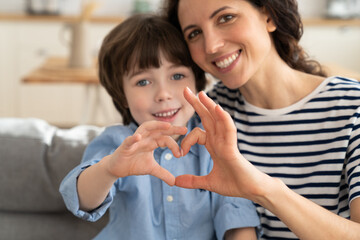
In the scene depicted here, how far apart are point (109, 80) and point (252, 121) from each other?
47 cm

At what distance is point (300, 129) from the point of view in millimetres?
1426

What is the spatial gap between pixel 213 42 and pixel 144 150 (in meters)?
0.42

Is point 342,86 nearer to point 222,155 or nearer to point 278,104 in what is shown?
point 278,104

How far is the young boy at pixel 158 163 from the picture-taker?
137 cm

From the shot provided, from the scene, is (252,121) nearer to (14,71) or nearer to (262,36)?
(262,36)

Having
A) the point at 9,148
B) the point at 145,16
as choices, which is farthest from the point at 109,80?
the point at 9,148

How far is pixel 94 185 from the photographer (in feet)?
4.09

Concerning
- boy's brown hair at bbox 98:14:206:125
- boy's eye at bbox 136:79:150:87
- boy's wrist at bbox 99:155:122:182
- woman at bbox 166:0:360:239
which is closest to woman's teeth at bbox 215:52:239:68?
woman at bbox 166:0:360:239

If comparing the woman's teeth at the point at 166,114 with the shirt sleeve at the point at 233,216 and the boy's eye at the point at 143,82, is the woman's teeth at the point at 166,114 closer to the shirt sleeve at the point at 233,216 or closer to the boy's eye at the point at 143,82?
the boy's eye at the point at 143,82

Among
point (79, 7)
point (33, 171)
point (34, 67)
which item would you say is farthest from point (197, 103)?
point (79, 7)

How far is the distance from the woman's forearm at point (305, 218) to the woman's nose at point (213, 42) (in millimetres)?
442

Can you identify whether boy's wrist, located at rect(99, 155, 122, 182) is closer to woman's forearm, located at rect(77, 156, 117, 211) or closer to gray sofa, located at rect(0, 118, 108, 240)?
woman's forearm, located at rect(77, 156, 117, 211)

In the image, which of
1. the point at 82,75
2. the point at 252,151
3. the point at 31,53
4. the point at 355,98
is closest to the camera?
the point at 355,98

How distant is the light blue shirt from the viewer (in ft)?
4.51
